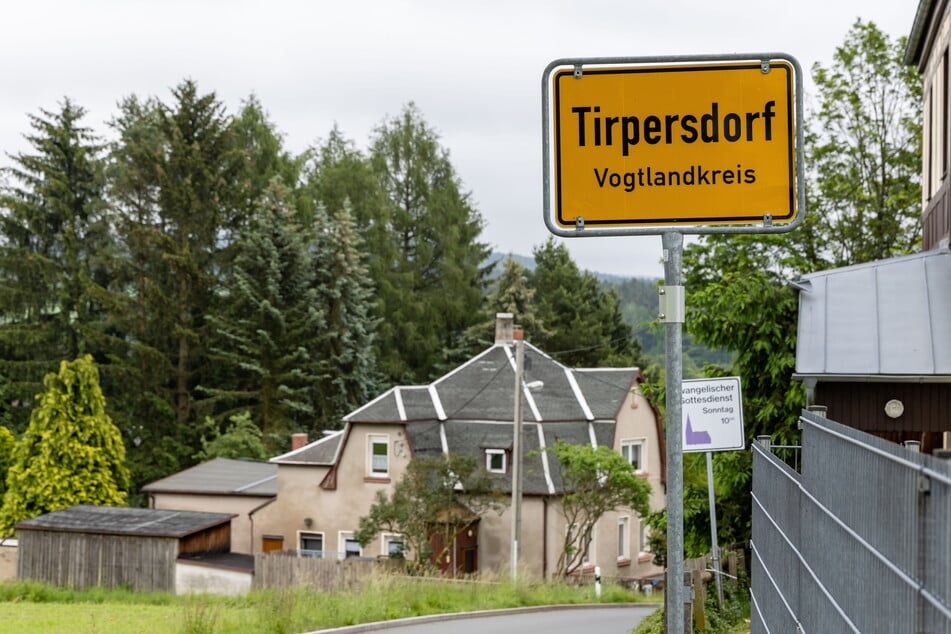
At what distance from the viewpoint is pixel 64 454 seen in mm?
45719

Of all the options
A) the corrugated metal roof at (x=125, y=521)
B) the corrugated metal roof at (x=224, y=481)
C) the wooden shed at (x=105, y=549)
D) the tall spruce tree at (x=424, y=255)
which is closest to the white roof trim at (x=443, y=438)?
the corrugated metal roof at (x=224, y=481)

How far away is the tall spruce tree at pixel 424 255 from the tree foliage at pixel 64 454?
22991 millimetres

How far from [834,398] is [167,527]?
2727cm

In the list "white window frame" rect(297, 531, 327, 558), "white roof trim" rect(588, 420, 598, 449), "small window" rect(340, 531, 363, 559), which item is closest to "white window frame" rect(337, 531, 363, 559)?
"small window" rect(340, 531, 363, 559)

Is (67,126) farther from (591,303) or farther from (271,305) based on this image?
(591,303)

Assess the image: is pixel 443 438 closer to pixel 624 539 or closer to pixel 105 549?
pixel 624 539

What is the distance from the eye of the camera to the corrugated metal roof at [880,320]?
47.6ft

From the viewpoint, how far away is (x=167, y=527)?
38.5 metres

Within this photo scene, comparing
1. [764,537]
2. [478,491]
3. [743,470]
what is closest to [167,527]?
[478,491]

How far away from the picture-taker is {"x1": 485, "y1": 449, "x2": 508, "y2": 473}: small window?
42781 millimetres

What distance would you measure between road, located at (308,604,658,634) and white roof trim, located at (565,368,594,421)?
18.8 m

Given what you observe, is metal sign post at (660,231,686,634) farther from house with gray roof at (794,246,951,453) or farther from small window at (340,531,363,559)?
small window at (340,531,363,559)

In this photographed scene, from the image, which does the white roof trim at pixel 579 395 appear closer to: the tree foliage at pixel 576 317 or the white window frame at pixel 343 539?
the white window frame at pixel 343 539

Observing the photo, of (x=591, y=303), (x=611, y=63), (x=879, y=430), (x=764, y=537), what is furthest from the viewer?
(x=591, y=303)
